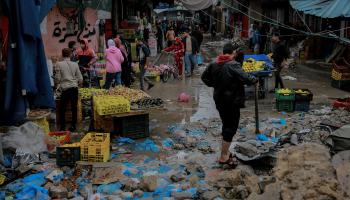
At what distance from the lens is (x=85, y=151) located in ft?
24.7

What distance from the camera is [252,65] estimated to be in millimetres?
13508

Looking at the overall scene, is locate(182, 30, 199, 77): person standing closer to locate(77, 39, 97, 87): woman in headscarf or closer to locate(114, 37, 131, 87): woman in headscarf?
locate(114, 37, 131, 87): woman in headscarf

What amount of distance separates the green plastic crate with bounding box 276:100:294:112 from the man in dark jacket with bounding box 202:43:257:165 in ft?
14.7

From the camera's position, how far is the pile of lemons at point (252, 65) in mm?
13236

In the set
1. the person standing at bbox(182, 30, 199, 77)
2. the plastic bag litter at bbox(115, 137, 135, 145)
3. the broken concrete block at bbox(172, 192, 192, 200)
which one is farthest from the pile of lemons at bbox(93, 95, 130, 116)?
the person standing at bbox(182, 30, 199, 77)

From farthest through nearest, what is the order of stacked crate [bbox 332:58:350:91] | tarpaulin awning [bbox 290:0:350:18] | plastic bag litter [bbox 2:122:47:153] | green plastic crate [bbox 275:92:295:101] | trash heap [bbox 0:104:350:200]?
stacked crate [bbox 332:58:350:91] → tarpaulin awning [bbox 290:0:350:18] → green plastic crate [bbox 275:92:295:101] → plastic bag litter [bbox 2:122:47:153] → trash heap [bbox 0:104:350:200]

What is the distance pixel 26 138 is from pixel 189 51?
1106 centimetres

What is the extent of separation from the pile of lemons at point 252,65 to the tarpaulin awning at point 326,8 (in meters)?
2.81

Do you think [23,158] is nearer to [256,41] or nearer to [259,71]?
[259,71]

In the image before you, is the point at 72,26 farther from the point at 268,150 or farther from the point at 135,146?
the point at 268,150

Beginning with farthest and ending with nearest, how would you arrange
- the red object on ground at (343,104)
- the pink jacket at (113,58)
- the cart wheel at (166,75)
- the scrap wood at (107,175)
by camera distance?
the cart wheel at (166,75), the pink jacket at (113,58), the red object on ground at (343,104), the scrap wood at (107,175)

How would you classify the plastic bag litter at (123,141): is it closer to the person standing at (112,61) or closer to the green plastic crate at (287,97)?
the person standing at (112,61)

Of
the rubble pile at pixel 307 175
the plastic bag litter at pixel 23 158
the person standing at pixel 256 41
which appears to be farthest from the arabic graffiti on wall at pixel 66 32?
the person standing at pixel 256 41

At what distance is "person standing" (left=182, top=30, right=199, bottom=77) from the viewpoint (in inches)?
709
